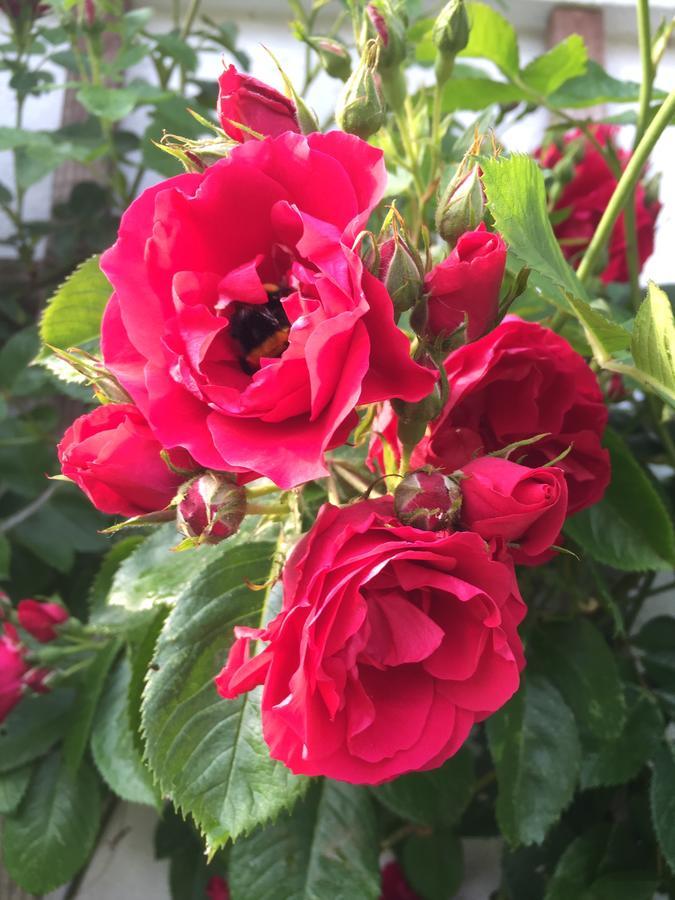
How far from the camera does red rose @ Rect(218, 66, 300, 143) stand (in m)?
0.34

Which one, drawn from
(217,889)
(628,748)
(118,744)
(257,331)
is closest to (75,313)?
(257,331)

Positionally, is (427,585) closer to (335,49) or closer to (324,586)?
(324,586)

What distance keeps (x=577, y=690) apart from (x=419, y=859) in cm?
36

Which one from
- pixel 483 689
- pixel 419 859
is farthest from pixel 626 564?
pixel 419 859

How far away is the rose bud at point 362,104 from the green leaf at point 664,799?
440 millimetres

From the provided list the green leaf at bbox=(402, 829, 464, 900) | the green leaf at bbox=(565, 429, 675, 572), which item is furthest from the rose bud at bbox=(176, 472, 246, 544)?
the green leaf at bbox=(402, 829, 464, 900)

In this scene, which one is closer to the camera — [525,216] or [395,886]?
[525,216]

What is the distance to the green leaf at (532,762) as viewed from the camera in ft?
1.72

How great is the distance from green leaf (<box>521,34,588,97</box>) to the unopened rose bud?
133mm

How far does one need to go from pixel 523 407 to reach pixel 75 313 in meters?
0.27

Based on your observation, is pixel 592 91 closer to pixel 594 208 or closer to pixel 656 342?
pixel 594 208

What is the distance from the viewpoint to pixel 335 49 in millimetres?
541

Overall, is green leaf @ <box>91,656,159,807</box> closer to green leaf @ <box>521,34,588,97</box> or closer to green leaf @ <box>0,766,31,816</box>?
green leaf @ <box>0,766,31,816</box>

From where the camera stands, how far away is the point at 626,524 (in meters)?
0.52
